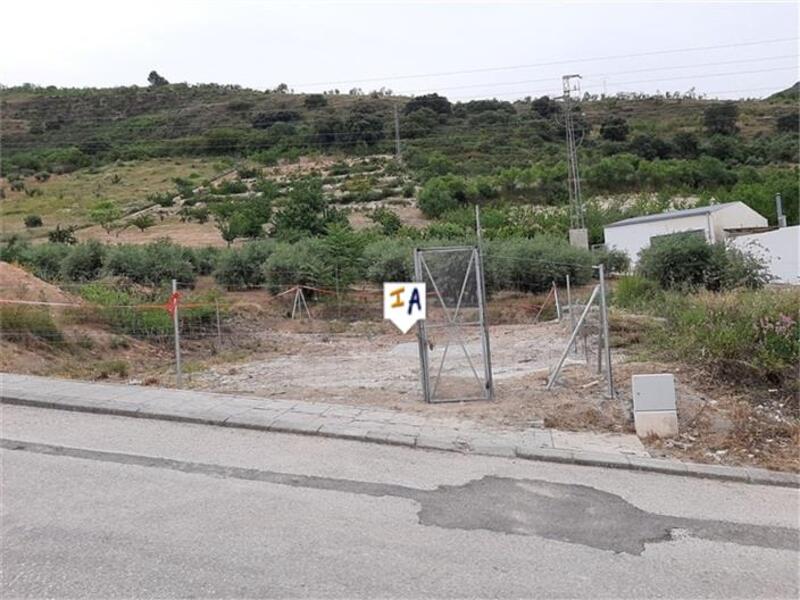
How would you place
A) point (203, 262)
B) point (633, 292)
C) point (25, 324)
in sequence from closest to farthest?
point (25, 324)
point (633, 292)
point (203, 262)

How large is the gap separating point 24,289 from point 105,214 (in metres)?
38.0

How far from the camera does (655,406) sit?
7.28m

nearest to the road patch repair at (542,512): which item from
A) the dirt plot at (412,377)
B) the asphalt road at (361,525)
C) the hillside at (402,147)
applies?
the asphalt road at (361,525)

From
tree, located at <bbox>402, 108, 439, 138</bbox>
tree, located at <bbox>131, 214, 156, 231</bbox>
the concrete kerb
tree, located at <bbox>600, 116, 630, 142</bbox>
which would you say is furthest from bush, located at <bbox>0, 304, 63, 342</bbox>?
tree, located at <bbox>402, 108, 439, 138</bbox>

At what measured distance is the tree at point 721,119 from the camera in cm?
7244

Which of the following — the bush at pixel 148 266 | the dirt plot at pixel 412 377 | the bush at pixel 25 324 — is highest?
the bush at pixel 148 266

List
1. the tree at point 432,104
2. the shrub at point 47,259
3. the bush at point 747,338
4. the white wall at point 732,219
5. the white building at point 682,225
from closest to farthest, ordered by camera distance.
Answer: the bush at point 747,338
the shrub at point 47,259
the white building at point 682,225
the white wall at point 732,219
the tree at point 432,104

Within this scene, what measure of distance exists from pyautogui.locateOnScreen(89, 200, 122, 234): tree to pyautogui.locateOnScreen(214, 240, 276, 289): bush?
22.2 metres

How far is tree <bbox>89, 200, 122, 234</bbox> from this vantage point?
47344 millimetres

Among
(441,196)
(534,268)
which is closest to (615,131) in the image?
(441,196)

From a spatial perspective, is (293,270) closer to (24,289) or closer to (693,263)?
(24,289)

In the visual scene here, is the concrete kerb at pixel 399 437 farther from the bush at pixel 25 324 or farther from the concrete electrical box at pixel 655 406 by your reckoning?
the bush at pixel 25 324

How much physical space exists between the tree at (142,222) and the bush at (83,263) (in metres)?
19.6

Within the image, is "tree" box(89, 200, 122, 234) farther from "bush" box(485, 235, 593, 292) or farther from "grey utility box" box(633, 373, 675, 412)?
"grey utility box" box(633, 373, 675, 412)
